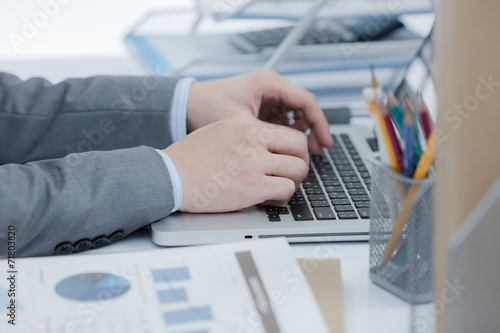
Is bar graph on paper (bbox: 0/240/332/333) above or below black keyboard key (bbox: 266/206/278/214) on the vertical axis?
above

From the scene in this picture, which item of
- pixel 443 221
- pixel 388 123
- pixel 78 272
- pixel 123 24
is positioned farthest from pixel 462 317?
pixel 123 24

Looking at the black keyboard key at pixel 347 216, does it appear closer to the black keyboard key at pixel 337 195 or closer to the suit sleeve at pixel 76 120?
the black keyboard key at pixel 337 195

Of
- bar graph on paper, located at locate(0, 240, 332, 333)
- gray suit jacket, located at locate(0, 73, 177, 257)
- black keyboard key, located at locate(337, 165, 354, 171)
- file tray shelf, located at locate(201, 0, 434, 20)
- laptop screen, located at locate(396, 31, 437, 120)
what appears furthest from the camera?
file tray shelf, located at locate(201, 0, 434, 20)

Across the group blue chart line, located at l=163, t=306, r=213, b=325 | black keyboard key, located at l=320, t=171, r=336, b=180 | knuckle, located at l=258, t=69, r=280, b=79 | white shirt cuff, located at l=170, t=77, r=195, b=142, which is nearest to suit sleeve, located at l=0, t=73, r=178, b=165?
white shirt cuff, located at l=170, t=77, r=195, b=142

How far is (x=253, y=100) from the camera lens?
0.92 m

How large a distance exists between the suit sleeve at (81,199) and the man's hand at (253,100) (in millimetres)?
232

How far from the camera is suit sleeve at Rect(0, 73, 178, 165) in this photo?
35.5 inches

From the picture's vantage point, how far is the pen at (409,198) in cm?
49

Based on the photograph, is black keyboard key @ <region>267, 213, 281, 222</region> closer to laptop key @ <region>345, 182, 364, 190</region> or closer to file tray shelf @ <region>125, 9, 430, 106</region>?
laptop key @ <region>345, 182, 364, 190</region>

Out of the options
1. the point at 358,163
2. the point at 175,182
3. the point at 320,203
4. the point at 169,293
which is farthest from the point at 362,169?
the point at 169,293

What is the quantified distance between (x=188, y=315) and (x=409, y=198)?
0.64ft

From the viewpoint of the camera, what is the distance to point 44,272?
55 centimetres

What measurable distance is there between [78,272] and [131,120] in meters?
0.39

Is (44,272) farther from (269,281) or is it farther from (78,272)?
(269,281)
